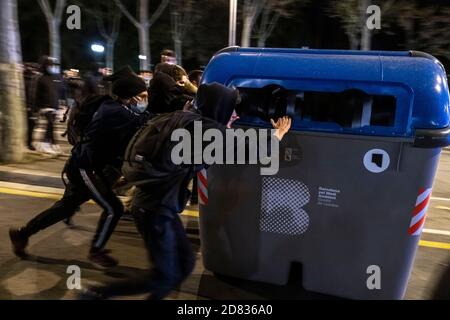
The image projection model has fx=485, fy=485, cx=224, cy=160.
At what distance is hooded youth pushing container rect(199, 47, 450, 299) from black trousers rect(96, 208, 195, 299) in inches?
23.9

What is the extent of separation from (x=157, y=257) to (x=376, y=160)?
1472 millimetres

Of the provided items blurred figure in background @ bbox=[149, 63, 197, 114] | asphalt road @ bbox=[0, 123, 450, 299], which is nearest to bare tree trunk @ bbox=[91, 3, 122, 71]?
asphalt road @ bbox=[0, 123, 450, 299]

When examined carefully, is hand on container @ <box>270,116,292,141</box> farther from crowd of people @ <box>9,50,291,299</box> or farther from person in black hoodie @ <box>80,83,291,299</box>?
person in black hoodie @ <box>80,83,291,299</box>

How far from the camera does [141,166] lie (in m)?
2.85

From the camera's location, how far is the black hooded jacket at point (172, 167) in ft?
9.19

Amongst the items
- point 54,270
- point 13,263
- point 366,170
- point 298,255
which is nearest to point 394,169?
point 366,170

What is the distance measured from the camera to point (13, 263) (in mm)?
3938

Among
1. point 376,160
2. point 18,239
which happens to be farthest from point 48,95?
point 376,160

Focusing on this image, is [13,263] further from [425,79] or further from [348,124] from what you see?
[425,79]

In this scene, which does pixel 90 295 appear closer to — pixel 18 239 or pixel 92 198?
pixel 92 198

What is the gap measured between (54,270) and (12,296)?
50 centimetres

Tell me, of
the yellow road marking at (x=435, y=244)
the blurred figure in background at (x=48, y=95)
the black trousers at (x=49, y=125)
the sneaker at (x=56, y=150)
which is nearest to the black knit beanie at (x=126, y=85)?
the yellow road marking at (x=435, y=244)

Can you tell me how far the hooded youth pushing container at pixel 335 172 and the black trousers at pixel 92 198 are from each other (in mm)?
759

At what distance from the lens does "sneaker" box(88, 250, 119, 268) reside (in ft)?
12.7
